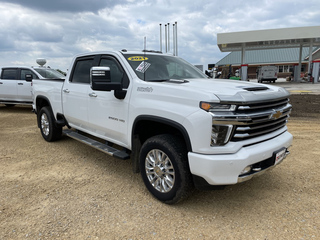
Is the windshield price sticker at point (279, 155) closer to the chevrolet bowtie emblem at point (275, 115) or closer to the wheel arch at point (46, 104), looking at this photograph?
the chevrolet bowtie emblem at point (275, 115)

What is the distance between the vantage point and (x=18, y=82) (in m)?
10.8

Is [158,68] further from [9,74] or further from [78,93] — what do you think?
[9,74]

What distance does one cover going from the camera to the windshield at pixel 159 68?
370cm

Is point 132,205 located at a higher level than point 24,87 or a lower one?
lower

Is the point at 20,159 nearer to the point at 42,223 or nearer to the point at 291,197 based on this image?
the point at 42,223

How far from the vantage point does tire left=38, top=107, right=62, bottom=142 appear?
19.0 feet

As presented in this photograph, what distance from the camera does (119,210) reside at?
3137 mm

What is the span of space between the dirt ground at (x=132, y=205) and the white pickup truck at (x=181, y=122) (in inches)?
15.5

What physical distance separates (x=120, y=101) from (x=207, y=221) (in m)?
1.96

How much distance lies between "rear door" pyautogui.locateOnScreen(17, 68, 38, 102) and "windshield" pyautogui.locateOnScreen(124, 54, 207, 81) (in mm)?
8116

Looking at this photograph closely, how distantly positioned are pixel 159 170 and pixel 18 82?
9901 millimetres

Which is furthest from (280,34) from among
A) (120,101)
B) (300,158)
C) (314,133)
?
(120,101)

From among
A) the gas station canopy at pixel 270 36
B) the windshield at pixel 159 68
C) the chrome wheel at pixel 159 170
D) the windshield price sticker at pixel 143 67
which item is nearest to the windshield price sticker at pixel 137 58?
the windshield at pixel 159 68

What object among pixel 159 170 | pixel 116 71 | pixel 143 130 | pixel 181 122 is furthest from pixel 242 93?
pixel 116 71
